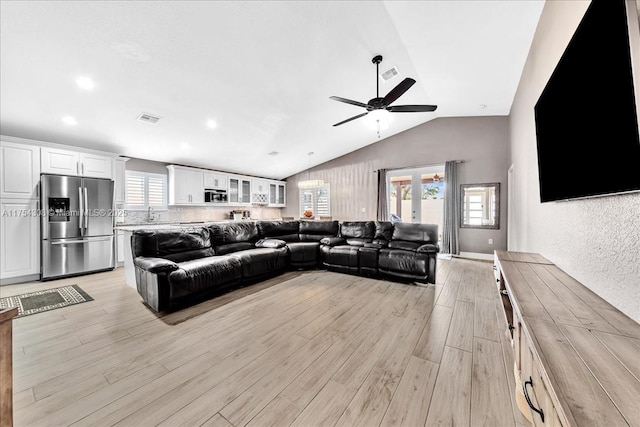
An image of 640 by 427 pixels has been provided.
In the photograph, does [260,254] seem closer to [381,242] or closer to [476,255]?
[381,242]

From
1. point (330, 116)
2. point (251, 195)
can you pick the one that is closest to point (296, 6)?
point (330, 116)

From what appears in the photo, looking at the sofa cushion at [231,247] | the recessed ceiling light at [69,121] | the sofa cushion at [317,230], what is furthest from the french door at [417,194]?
the recessed ceiling light at [69,121]

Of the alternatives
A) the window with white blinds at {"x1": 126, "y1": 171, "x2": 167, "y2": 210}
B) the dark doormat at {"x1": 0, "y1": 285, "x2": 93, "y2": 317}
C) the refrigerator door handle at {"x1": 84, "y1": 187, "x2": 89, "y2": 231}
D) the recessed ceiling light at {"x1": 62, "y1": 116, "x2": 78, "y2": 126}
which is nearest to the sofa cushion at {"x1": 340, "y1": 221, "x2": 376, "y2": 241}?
the dark doormat at {"x1": 0, "y1": 285, "x2": 93, "y2": 317}

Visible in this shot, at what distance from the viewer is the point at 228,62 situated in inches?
129

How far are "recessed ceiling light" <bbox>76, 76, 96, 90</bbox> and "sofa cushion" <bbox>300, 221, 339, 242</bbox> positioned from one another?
394cm

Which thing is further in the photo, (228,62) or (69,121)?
(69,121)

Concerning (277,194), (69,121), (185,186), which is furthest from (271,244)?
(277,194)

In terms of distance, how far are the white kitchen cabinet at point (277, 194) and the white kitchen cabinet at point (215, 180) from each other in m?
1.79

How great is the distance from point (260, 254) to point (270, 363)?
2.18 meters

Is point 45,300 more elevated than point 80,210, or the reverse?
point 80,210

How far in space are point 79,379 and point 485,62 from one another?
5.60 meters

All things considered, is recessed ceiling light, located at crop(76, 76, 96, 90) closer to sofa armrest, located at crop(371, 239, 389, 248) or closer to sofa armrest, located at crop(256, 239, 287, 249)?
sofa armrest, located at crop(256, 239, 287, 249)

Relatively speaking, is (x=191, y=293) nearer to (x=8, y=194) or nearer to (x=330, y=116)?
(x=8, y=194)

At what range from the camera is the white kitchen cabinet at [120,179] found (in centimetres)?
483
